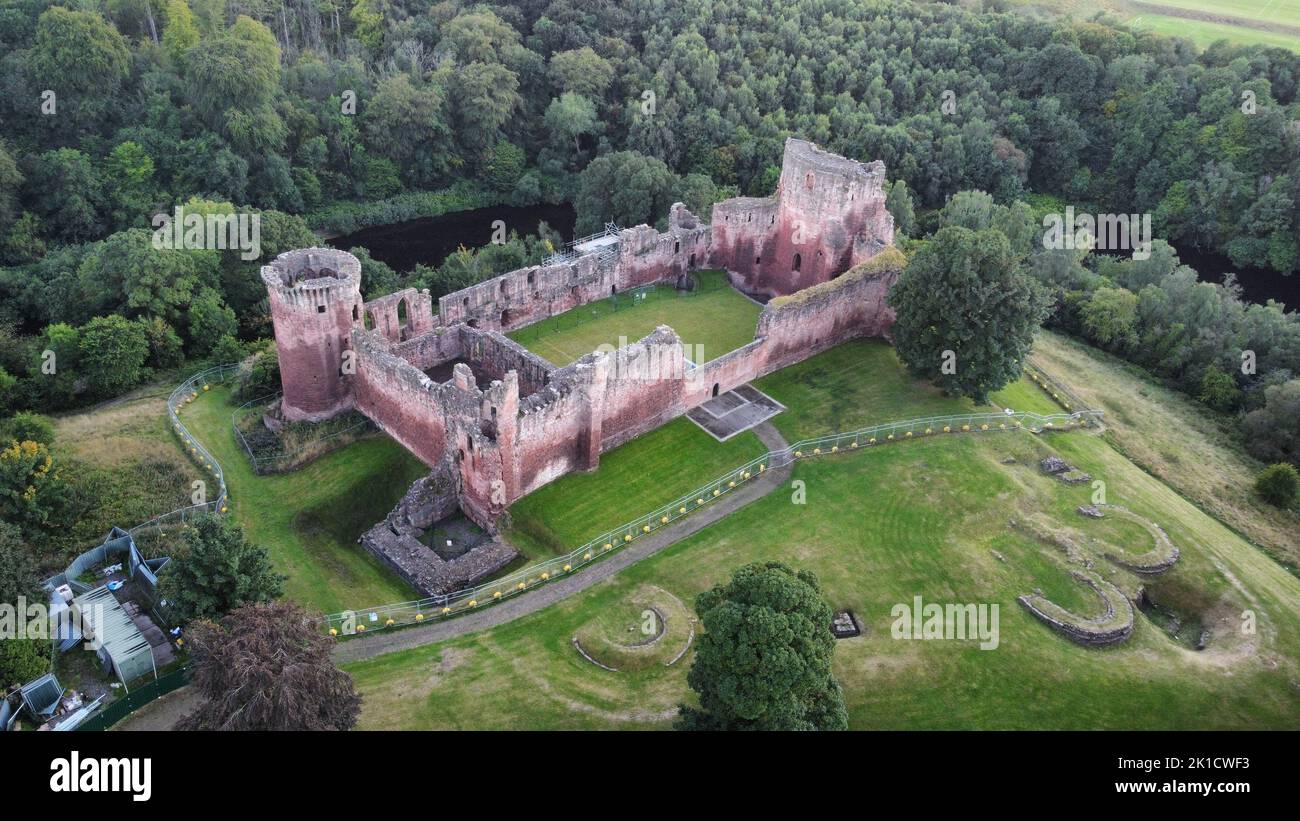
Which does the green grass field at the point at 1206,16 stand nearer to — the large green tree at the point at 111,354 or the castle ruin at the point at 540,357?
the castle ruin at the point at 540,357

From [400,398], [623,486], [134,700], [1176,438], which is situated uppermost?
[400,398]

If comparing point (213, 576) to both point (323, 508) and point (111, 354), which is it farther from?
point (111, 354)

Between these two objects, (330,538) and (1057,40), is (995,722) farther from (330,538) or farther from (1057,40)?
(1057,40)

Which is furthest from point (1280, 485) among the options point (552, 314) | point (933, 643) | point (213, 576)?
point (213, 576)

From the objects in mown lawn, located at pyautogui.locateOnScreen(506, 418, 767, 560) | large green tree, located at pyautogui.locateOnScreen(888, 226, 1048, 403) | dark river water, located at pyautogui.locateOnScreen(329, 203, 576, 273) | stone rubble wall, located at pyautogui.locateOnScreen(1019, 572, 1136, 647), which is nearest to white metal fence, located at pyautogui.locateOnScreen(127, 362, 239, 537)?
mown lawn, located at pyautogui.locateOnScreen(506, 418, 767, 560)

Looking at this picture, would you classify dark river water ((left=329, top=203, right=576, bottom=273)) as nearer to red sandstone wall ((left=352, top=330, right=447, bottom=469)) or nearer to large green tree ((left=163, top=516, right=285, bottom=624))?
red sandstone wall ((left=352, top=330, right=447, bottom=469))

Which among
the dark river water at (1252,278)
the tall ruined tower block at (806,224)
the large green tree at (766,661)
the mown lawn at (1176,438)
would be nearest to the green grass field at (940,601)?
the mown lawn at (1176,438)
